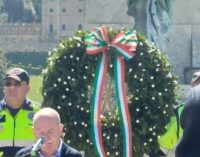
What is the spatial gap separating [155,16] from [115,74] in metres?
10.0

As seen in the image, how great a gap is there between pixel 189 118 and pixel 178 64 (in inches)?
1126

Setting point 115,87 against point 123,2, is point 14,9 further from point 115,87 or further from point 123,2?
point 115,87

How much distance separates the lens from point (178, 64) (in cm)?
3184

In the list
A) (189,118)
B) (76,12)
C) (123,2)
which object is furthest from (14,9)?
(189,118)

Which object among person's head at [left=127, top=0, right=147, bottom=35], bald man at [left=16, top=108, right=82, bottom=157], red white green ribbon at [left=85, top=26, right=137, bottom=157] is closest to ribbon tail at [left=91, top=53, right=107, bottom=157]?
red white green ribbon at [left=85, top=26, right=137, bottom=157]

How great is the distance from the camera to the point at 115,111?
7.04m

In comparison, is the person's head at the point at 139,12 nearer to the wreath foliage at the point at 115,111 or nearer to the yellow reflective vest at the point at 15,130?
the wreath foliage at the point at 115,111

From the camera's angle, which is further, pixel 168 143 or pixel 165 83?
pixel 165 83

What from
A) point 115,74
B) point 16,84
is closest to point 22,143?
point 16,84

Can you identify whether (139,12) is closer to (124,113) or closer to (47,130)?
(124,113)

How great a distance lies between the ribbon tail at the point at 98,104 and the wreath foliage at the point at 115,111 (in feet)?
0.17

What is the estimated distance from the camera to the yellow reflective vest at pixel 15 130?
5.50m

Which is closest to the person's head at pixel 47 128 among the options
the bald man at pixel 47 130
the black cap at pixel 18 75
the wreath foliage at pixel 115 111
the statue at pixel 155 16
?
the bald man at pixel 47 130

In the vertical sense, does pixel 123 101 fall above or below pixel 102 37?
below
